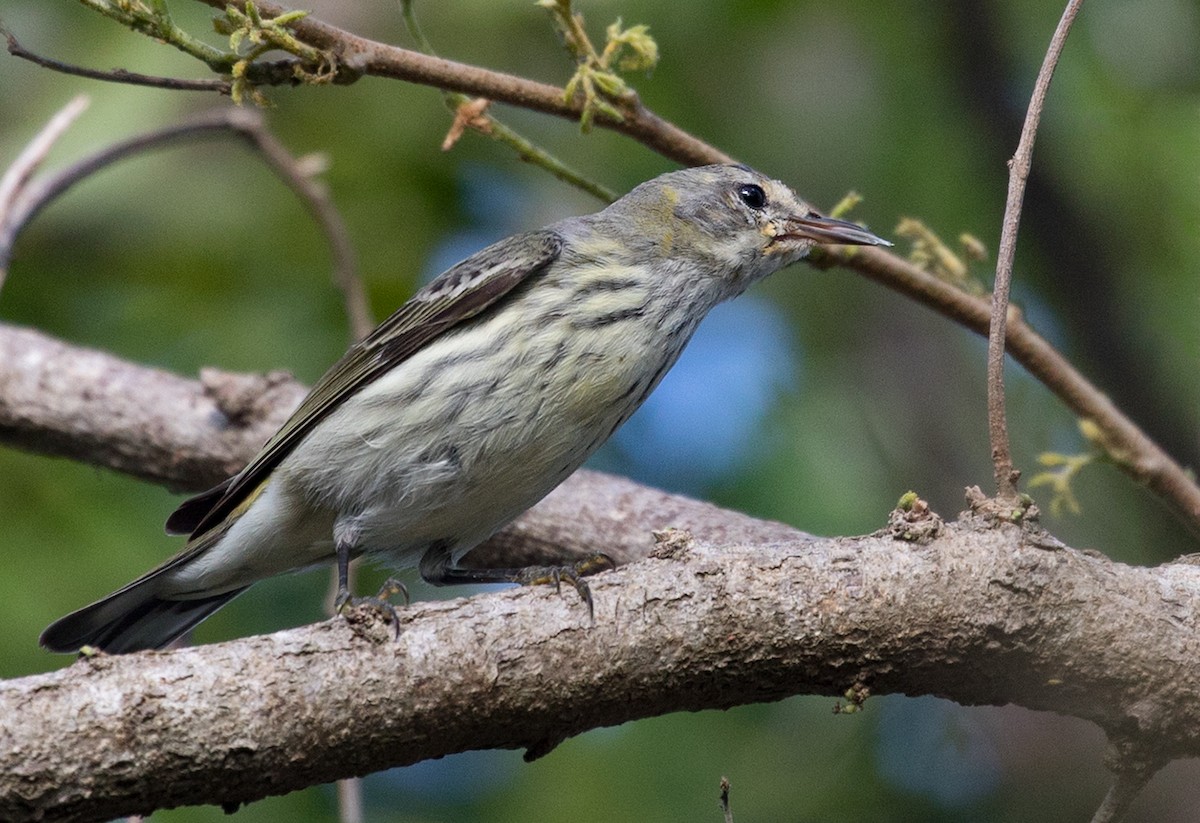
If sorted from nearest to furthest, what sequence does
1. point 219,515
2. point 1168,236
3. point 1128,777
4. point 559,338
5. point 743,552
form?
1. point 1128,777
2. point 743,552
3. point 559,338
4. point 219,515
5. point 1168,236

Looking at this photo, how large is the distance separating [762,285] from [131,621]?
12.7 feet

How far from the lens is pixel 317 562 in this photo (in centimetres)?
464

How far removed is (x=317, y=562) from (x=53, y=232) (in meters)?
2.43

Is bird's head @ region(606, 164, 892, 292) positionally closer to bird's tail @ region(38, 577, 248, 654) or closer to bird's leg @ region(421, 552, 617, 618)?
bird's leg @ region(421, 552, 617, 618)

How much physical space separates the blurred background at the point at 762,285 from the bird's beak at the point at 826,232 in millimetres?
1128

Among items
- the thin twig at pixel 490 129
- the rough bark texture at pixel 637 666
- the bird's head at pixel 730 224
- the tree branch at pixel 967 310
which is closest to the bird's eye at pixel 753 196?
the bird's head at pixel 730 224

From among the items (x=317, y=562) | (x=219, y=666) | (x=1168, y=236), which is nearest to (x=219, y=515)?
(x=317, y=562)

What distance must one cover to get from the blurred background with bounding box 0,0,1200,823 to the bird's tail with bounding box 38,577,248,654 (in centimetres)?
65

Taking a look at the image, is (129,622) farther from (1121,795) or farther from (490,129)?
(1121,795)

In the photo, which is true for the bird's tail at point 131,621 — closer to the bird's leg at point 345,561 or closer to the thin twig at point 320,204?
the bird's leg at point 345,561

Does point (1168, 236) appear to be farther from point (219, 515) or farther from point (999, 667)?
point (219, 515)

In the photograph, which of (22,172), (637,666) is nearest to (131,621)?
(22,172)

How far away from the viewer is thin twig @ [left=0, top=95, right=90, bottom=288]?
530 cm

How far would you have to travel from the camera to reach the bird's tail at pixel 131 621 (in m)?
4.33
